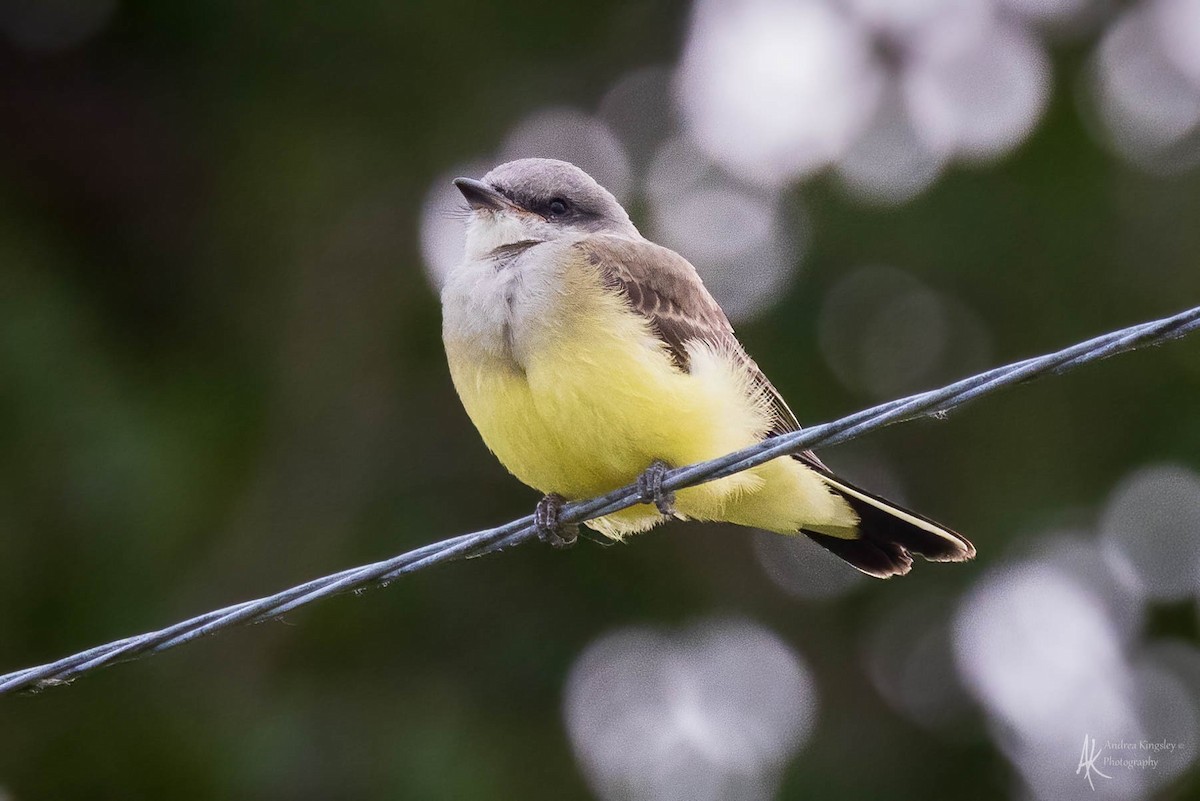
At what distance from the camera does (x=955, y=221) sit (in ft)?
30.7

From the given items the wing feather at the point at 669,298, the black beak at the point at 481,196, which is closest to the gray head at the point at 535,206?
the black beak at the point at 481,196

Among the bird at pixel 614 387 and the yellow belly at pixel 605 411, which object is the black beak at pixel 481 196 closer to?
the bird at pixel 614 387

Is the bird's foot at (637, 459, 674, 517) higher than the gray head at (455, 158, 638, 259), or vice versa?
the gray head at (455, 158, 638, 259)

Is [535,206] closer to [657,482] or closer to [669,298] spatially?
[669,298]

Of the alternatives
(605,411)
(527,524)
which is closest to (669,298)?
(605,411)

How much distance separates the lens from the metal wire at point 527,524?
2.94 meters

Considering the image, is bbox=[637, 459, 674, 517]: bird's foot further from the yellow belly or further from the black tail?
the black tail

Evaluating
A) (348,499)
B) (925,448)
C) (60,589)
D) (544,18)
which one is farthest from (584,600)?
(544,18)

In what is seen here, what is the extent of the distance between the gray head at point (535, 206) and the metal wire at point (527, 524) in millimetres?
1745

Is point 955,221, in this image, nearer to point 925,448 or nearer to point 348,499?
point 925,448

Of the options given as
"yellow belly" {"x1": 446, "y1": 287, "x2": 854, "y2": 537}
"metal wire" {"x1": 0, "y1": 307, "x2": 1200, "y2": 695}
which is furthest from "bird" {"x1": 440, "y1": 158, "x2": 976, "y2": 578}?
"metal wire" {"x1": 0, "y1": 307, "x2": 1200, "y2": 695}

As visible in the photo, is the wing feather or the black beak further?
the black beak

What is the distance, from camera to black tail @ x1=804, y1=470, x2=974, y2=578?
499cm

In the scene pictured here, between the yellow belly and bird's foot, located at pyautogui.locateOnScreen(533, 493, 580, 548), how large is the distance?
0.04 metres
